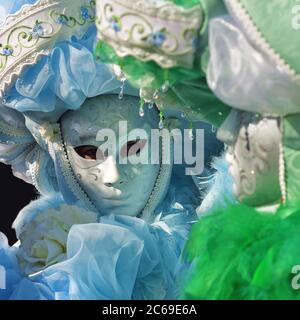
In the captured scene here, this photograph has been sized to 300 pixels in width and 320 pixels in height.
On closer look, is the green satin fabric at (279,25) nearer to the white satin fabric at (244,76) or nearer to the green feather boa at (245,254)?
the white satin fabric at (244,76)

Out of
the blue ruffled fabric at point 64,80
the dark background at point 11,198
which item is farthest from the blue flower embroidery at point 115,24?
the dark background at point 11,198

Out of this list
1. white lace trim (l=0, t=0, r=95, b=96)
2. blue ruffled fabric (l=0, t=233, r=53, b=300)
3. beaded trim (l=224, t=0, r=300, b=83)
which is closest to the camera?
beaded trim (l=224, t=0, r=300, b=83)

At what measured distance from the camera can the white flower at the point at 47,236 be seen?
76.7 inches

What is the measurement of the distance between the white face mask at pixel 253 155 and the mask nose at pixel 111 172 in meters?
0.81

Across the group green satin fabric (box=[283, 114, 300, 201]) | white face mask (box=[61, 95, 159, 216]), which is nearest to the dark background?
white face mask (box=[61, 95, 159, 216])

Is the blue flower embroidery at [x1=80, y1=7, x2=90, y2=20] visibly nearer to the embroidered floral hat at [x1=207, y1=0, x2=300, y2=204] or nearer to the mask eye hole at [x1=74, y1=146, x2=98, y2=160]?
the mask eye hole at [x1=74, y1=146, x2=98, y2=160]

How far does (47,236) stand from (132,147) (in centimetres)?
34

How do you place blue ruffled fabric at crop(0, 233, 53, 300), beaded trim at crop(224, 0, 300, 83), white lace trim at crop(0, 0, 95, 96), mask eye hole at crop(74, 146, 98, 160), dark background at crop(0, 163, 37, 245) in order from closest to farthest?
1. beaded trim at crop(224, 0, 300, 83)
2. blue ruffled fabric at crop(0, 233, 53, 300)
3. white lace trim at crop(0, 0, 95, 96)
4. mask eye hole at crop(74, 146, 98, 160)
5. dark background at crop(0, 163, 37, 245)

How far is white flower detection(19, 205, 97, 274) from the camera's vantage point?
1.95m

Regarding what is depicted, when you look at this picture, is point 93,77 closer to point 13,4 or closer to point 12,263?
point 13,4

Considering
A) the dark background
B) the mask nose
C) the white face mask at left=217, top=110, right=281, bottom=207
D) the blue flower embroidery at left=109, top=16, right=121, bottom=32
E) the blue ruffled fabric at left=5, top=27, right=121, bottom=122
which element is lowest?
the dark background

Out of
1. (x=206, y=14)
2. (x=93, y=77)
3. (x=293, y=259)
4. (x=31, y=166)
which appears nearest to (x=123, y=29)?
(x=206, y=14)

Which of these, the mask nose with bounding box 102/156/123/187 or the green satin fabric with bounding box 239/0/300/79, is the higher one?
the green satin fabric with bounding box 239/0/300/79

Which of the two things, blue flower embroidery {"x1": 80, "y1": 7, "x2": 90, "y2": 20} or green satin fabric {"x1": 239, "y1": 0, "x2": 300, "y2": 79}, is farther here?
blue flower embroidery {"x1": 80, "y1": 7, "x2": 90, "y2": 20}
